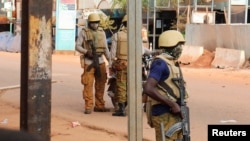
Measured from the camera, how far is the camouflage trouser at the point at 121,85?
959 cm

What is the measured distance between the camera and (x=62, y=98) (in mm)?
12781

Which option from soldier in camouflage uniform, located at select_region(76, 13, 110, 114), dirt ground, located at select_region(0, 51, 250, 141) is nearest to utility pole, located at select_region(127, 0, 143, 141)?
dirt ground, located at select_region(0, 51, 250, 141)

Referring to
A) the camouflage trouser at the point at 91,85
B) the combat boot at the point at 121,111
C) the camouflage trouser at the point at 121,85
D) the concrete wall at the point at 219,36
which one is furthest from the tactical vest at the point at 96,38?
the concrete wall at the point at 219,36

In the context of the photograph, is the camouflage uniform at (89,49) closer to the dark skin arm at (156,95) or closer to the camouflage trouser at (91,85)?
the camouflage trouser at (91,85)

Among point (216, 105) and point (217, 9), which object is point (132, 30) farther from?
point (217, 9)

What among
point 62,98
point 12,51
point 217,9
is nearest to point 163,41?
point 62,98

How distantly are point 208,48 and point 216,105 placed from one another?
13131 millimetres

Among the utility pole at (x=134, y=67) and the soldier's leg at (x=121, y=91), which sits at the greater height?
the utility pole at (x=134, y=67)

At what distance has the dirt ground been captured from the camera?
8258mm

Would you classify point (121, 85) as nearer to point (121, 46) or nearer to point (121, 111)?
point (121, 111)

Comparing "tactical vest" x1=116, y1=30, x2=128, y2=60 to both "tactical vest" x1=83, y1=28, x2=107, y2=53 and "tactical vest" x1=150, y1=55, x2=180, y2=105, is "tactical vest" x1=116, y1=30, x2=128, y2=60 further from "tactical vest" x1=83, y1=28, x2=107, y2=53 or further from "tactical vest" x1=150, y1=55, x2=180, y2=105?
"tactical vest" x1=150, y1=55, x2=180, y2=105

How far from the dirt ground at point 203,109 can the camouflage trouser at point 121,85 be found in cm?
88

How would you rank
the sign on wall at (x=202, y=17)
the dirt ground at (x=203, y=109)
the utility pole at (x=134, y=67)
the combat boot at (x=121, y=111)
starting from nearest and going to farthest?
1. the utility pole at (x=134, y=67)
2. the dirt ground at (x=203, y=109)
3. the combat boot at (x=121, y=111)
4. the sign on wall at (x=202, y=17)

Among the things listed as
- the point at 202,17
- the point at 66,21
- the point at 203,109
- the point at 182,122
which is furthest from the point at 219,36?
the point at 182,122
